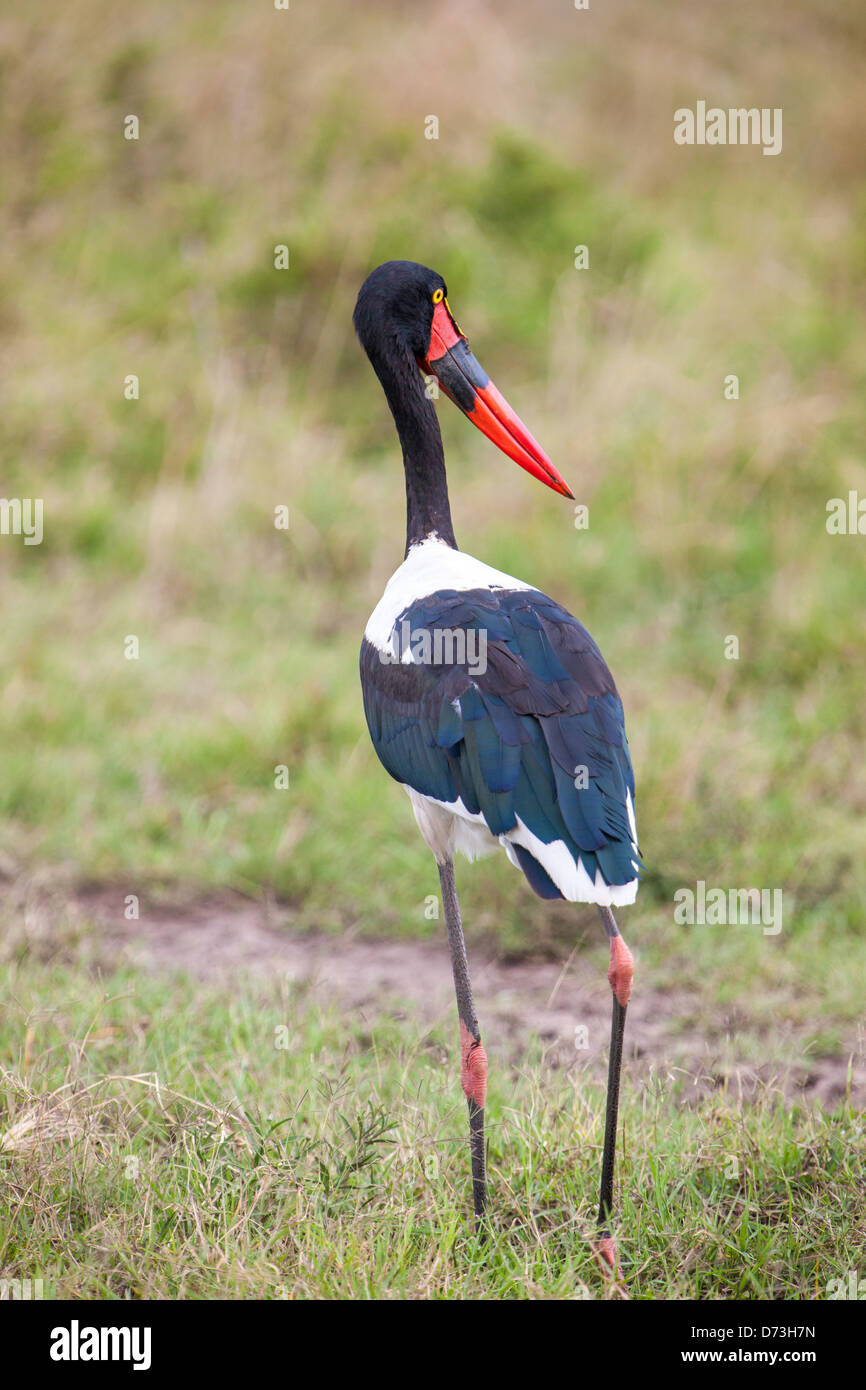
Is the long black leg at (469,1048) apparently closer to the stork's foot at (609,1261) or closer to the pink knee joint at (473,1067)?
the pink knee joint at (473,1067)

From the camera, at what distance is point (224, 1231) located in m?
2.90

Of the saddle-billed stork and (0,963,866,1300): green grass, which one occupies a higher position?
the saddle-billed stork

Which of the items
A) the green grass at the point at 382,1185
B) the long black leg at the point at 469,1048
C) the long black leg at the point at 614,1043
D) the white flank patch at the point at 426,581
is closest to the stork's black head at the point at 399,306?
the white flank patch at the point at 426,581

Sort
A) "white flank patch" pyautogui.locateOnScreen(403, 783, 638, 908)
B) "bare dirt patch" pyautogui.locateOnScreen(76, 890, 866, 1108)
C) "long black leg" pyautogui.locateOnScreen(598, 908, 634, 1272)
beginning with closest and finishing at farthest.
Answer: "white flank patch" pyautogui.locateOnScreen(403, 783, 638, 908) → "long black leg" pyautogui.locateOnScreen(598, 908, 634, 1272) → "bare dirt patch" pyautogui.locateOnScreen(76, 890, 866, 1108)

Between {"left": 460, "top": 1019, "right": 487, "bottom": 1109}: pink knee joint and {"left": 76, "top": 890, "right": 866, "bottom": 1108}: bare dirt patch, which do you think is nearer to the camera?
{"left": 460, "top": 1019, "right": 487, "bottom": 1109}: pink knee joint

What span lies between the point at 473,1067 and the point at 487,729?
2.47 feet

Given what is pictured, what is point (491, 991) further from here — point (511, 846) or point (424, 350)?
point (424, 350)

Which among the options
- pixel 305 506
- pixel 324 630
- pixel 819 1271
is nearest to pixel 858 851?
pixel 819 1271

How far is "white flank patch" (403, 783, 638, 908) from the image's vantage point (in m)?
2.80

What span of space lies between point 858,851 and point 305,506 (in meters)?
3.19

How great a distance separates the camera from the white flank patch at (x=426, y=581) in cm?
328

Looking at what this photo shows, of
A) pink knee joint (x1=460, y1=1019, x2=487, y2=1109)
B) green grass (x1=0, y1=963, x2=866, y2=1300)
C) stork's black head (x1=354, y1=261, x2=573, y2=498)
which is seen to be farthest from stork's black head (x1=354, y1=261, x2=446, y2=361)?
green grass (x1=0, y1=963, x2=866, y2=1300)

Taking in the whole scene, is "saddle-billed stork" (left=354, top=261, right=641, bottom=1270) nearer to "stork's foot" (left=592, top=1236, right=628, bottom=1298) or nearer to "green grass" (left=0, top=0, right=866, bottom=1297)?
"stork's foot" (left=592, top=1236, right=628, bottom=1298)

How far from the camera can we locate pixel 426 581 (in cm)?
334
